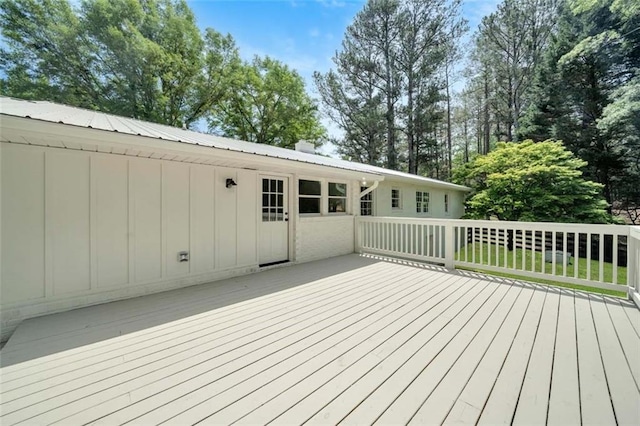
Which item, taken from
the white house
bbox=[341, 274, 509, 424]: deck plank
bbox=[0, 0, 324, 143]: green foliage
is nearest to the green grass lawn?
bbox=[341, 274, 509, 424]: deck plank

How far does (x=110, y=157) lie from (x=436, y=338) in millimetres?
4231

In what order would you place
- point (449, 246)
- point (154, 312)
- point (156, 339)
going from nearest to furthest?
point (156, 339)
point (154, 312)
point (449, 246)

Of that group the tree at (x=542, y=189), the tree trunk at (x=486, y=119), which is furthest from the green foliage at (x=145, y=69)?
the tree trunk at (x=486, y=119)

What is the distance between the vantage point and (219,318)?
287 cm

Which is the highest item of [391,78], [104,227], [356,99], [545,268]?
[391,78]

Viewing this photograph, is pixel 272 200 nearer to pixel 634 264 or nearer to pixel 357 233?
pixel 357 233

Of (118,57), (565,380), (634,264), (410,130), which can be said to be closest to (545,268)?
(634,264)

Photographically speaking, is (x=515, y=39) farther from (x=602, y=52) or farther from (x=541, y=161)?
(x=541, y=161)

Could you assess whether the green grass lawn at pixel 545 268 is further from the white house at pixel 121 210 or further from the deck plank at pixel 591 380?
the white house at pixel 121 210

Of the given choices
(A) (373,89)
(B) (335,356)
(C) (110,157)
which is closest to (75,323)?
(C) (110,157)

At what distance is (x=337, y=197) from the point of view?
658cm

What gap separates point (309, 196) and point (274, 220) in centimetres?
108

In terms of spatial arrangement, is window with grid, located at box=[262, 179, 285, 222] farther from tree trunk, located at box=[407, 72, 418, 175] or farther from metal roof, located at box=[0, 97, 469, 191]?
tree trunk, located at box=[407, 72, 418, 175]

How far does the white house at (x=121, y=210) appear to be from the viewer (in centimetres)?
272
